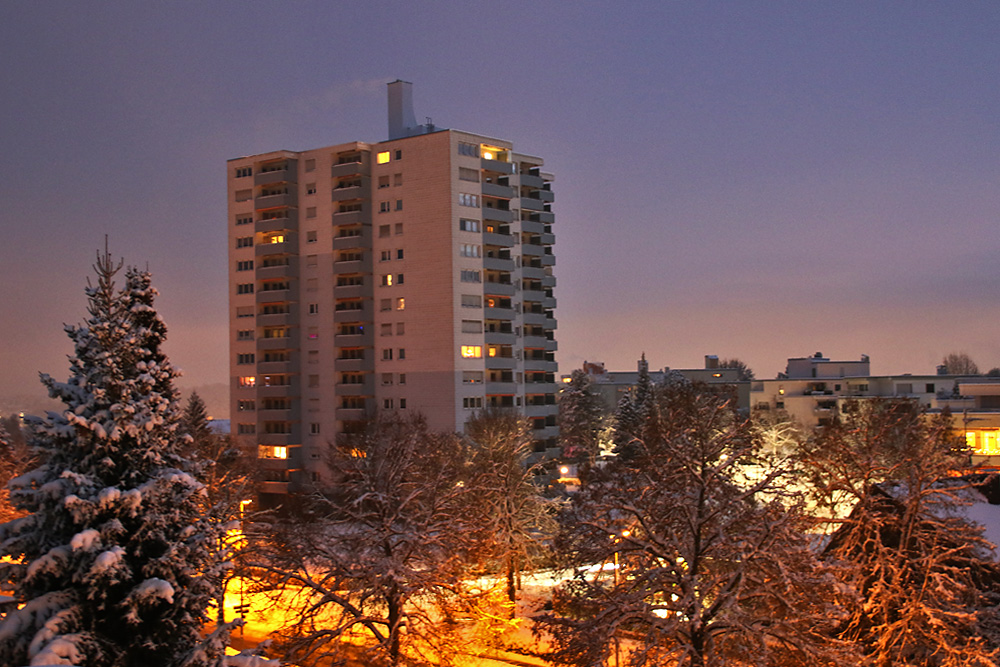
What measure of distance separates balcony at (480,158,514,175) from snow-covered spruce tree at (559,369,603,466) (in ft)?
106

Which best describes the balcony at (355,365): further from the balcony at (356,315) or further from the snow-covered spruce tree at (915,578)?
the snow-covered spruce tree at (915,578)

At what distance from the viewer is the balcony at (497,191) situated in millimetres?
71500

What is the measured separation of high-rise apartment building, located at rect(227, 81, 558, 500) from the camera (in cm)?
6981

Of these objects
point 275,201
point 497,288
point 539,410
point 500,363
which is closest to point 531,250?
point 497,288

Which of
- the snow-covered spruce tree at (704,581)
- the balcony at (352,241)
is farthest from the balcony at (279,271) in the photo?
the snow-covered spruce tree at (704,581)

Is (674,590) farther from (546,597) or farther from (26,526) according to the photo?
(546,597)

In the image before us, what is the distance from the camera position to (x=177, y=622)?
48.2ft

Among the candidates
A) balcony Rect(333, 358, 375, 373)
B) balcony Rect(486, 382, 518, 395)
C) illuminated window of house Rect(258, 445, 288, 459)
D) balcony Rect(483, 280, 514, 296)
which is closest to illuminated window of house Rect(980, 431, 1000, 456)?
balcony Rect(486, 382, 518, 395)

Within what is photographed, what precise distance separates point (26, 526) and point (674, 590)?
40.1 ft

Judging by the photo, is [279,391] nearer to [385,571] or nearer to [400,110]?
[400,110]

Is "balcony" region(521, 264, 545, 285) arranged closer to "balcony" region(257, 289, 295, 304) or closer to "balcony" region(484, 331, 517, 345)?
"balcony" region(484, 331, 517, 345)

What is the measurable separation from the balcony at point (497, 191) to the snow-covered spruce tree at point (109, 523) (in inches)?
2237

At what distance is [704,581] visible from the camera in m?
19.9

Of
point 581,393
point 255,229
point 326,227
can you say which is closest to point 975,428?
point 581,393
